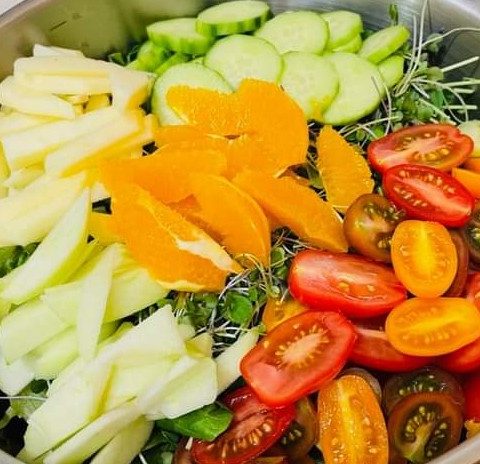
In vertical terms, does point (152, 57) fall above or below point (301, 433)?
above

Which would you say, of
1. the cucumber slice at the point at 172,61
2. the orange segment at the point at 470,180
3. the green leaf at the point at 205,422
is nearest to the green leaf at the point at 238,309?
the green leaf at the point at 205,422

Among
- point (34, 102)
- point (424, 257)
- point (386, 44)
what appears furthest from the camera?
point (386, 44)

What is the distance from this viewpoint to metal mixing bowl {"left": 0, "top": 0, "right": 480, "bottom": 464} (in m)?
1.89

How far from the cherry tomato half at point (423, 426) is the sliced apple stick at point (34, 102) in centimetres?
91

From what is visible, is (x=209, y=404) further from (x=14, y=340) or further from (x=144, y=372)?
(x=14, y=340)

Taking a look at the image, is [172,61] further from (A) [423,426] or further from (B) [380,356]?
(A) [423,426]

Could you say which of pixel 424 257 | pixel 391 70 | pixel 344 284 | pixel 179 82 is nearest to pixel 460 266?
pixel 424 257

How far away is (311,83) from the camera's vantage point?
1764 millimetres

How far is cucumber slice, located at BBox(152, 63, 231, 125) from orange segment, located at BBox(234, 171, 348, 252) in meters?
0.34

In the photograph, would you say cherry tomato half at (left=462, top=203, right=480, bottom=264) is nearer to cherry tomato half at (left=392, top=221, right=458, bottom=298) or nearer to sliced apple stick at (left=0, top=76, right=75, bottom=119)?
cherry tomato half at (left=392, top=221, right=458, bottom=298)

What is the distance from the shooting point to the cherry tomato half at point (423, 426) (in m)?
1.30

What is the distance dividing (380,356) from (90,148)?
0.69 m

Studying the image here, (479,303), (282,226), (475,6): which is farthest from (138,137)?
(475,6)

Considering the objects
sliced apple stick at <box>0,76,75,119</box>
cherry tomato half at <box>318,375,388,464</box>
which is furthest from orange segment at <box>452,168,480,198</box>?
sliced apple stick at <box>0,76,75,119</box>
